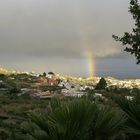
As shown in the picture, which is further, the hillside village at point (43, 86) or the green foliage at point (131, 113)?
the hillside village at point (43, 86)

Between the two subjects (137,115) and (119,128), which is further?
(137,115)

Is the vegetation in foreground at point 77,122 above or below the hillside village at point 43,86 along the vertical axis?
below

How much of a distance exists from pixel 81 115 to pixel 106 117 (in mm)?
542

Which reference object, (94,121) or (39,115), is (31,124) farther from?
(94,121)

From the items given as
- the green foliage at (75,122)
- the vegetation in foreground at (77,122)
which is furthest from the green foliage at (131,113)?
the green foliage at (75,122)

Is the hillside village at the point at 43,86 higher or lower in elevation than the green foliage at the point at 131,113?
higher

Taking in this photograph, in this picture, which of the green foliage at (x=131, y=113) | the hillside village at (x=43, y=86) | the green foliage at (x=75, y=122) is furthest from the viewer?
the hillside village at (x=43, y=86)

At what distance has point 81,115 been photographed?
25.7 ft

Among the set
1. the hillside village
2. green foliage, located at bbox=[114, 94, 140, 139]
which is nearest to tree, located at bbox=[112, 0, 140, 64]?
green foliage, located at bbox=[114, 94, 140, 139]

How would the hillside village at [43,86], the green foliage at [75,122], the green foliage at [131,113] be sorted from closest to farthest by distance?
the green foliage at [75,122] < the green foliage at [131,113] < the hillside village at [43,86]

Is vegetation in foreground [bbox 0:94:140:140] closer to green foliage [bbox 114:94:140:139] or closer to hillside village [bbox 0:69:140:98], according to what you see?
green foliage [bbox 114:94:140:139]

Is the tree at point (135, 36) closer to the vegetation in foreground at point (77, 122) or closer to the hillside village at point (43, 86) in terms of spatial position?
the vegetation in foreground at point (77, 122)

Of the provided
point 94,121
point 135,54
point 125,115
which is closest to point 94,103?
point 94,121

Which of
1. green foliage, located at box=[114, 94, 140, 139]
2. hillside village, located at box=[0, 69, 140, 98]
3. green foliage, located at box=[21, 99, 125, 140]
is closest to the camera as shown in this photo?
green foliage, located at box=[21, 99, 125, 140]
